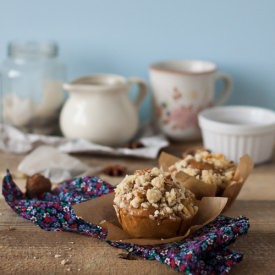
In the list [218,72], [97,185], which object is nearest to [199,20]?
[218,72]

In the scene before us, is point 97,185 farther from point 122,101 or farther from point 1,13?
point 1,13

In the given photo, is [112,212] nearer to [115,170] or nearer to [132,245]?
[132,245]

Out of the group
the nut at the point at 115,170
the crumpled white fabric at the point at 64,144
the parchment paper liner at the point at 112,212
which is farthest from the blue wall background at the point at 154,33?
the parchment paper liner at the point at 112,212

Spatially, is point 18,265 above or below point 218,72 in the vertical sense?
below

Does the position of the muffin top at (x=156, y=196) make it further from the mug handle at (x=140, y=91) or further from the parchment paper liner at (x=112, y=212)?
the mug handle at (x=140, y=91)

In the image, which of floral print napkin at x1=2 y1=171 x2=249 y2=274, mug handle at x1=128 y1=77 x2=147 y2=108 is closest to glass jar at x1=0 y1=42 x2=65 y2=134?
mug handle at x1=128 y1=77 x2=147 y2=108

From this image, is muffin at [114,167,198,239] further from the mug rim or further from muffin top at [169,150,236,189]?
the mug rim

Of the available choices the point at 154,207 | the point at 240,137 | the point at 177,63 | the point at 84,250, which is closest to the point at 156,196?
the point at 154,207
